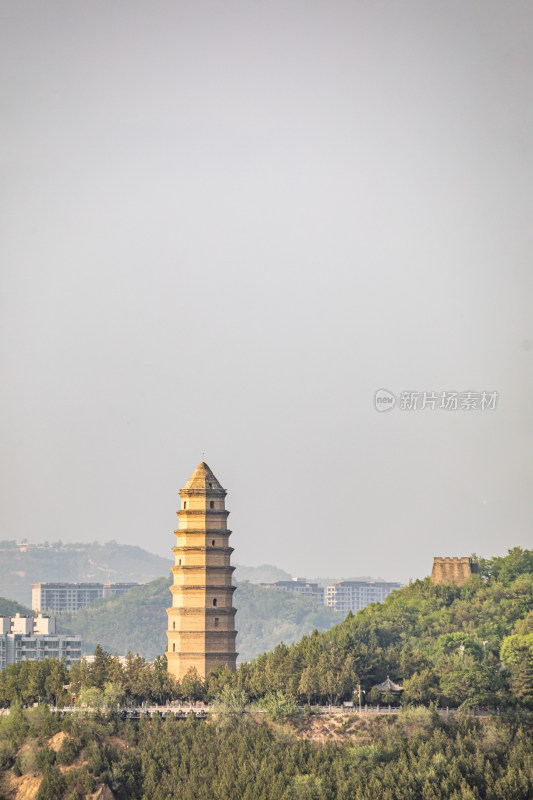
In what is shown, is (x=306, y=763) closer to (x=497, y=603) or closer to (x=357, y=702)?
(x=357, y=702)

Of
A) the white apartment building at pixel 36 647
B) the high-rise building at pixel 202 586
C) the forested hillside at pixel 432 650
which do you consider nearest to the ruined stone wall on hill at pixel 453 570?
the forested hillside at pixel 432 650

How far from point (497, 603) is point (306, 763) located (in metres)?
34.2

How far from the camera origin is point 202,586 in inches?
3391

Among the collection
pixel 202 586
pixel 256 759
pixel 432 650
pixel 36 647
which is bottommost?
pixel 256 759

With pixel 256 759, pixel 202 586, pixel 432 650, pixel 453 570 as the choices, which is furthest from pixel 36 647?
pixel 256 759

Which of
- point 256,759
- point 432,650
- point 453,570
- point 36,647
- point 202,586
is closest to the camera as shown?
point 256,759

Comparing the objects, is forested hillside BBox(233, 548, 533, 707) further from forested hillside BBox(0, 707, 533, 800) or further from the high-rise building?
forested hillside BBox(0, 707, 533, 800)

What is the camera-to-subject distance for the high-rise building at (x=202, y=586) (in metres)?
85.9

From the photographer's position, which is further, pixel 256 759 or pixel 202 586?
pixel 202 586

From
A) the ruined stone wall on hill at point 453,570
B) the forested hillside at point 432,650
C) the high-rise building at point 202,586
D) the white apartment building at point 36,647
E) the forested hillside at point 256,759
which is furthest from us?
the white apartment building at point 36,647

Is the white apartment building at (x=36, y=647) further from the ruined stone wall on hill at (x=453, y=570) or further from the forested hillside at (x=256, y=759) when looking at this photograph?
the forested hillside at (x=256, y=759)

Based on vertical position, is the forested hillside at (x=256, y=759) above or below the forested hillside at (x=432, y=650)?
below

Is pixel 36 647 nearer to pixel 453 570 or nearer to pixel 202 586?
pixel 453 570

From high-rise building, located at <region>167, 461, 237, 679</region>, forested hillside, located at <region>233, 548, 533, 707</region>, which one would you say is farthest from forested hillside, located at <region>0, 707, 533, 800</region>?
high-rise building, located at <region>167, 461, 237, 679</region>
